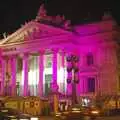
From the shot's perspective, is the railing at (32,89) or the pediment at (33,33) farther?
the pediment at (33,33)

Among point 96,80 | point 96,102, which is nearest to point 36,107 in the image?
point 96,102

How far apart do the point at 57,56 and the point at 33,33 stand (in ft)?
23.4

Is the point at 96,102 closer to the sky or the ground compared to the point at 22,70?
closer to the ground

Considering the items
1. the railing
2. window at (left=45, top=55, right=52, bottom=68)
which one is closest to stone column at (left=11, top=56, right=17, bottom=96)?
the railing

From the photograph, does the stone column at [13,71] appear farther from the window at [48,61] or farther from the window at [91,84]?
the window at [91,84]

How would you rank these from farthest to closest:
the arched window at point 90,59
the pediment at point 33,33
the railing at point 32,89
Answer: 1. the pediment at point 33,33
2. the railing at point 32,89
3. the arched window at point 90,59

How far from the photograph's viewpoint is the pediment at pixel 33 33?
69.1 meters

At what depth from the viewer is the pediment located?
69.1 metres

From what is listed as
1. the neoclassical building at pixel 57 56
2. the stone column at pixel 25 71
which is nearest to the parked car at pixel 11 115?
the neoclassical building at pixel 57 56

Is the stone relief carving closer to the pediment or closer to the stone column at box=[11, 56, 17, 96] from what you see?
the pediment

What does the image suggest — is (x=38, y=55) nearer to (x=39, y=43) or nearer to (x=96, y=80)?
(x=39, y=43)

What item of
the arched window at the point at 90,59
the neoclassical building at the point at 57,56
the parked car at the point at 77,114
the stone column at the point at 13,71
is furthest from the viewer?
the stone column at the point at 13,71

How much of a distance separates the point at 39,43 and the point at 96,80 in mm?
12705

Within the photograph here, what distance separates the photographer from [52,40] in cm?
6875
